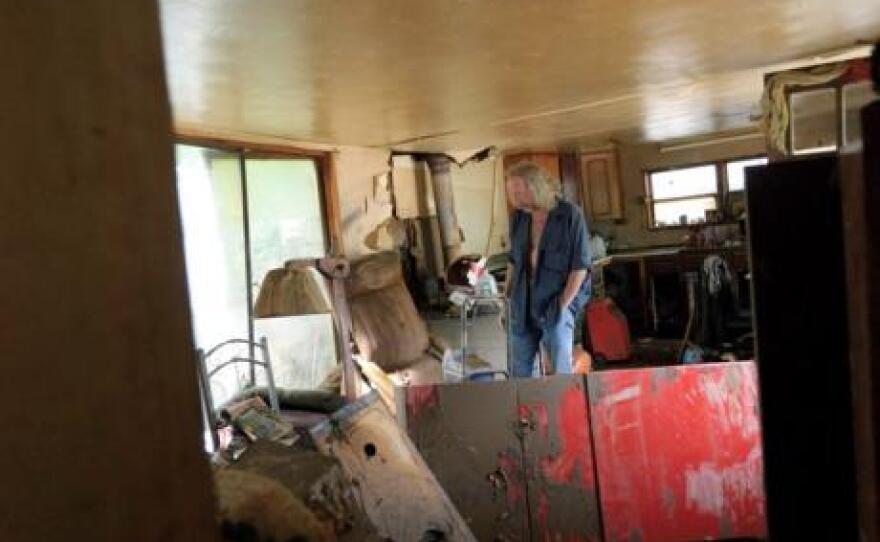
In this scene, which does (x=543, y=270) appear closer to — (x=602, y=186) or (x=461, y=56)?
(x=461, y=56)

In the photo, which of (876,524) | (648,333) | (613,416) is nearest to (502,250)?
(648,333)

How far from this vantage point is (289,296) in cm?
300

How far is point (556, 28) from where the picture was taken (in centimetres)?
229

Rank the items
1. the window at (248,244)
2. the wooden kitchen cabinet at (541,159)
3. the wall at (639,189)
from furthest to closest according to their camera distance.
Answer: the wall at (639,189) → the wooden kitchen cabinet at (541,159) → the window at (248,244)

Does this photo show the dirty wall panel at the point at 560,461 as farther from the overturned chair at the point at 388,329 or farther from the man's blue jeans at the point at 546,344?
the overturned chair at the point at 388,329

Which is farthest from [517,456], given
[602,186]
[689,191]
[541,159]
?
[689,191]

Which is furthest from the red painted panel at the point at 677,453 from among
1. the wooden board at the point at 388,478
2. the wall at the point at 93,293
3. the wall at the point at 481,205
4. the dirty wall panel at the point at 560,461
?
the wall at the point at 481,205

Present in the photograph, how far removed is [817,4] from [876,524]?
224cm

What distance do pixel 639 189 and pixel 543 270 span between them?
4.59 m

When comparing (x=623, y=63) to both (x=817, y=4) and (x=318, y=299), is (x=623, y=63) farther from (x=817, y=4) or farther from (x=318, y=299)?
(x=318, y=299)

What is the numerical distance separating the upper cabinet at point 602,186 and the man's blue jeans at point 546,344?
431cm

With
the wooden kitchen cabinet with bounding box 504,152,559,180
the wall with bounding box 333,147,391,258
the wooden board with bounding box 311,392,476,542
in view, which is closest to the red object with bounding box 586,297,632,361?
the wooden kitchen cabinet with bounding box 504,152,559,180

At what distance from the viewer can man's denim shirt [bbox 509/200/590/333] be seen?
347 centimetres

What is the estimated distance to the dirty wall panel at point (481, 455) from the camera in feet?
9.30
